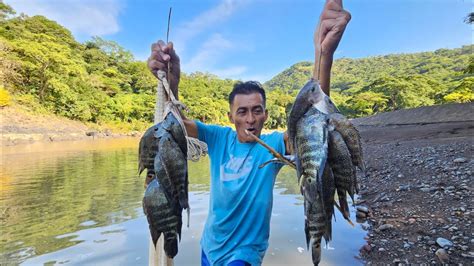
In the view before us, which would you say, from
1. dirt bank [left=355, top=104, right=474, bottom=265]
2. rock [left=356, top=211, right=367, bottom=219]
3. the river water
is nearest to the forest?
dirt bank [left=355, top=104, right=474, bottom=265]

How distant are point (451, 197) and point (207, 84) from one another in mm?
87380

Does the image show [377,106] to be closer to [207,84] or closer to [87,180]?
[207,84]

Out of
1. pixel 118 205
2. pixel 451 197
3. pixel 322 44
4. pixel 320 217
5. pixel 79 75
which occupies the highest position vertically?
pixel 79 75

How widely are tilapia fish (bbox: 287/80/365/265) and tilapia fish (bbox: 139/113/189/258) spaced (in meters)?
0.81

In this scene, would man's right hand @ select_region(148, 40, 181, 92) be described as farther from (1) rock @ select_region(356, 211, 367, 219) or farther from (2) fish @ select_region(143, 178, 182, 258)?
(1) rock @ select_region(356, 211, 367, 219)

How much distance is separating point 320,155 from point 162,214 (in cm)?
113

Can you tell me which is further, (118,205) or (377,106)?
(377,106)

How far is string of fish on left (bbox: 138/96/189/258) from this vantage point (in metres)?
2.13

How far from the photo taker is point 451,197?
7.20m

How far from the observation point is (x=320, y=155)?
1.64 metres

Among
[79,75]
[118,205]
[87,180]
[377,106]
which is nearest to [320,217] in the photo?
[118,205]

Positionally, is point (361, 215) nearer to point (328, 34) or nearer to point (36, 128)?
point (328, 34)

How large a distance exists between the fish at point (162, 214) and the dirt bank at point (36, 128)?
3547 cm

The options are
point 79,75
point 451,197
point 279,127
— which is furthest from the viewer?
point 279,127
